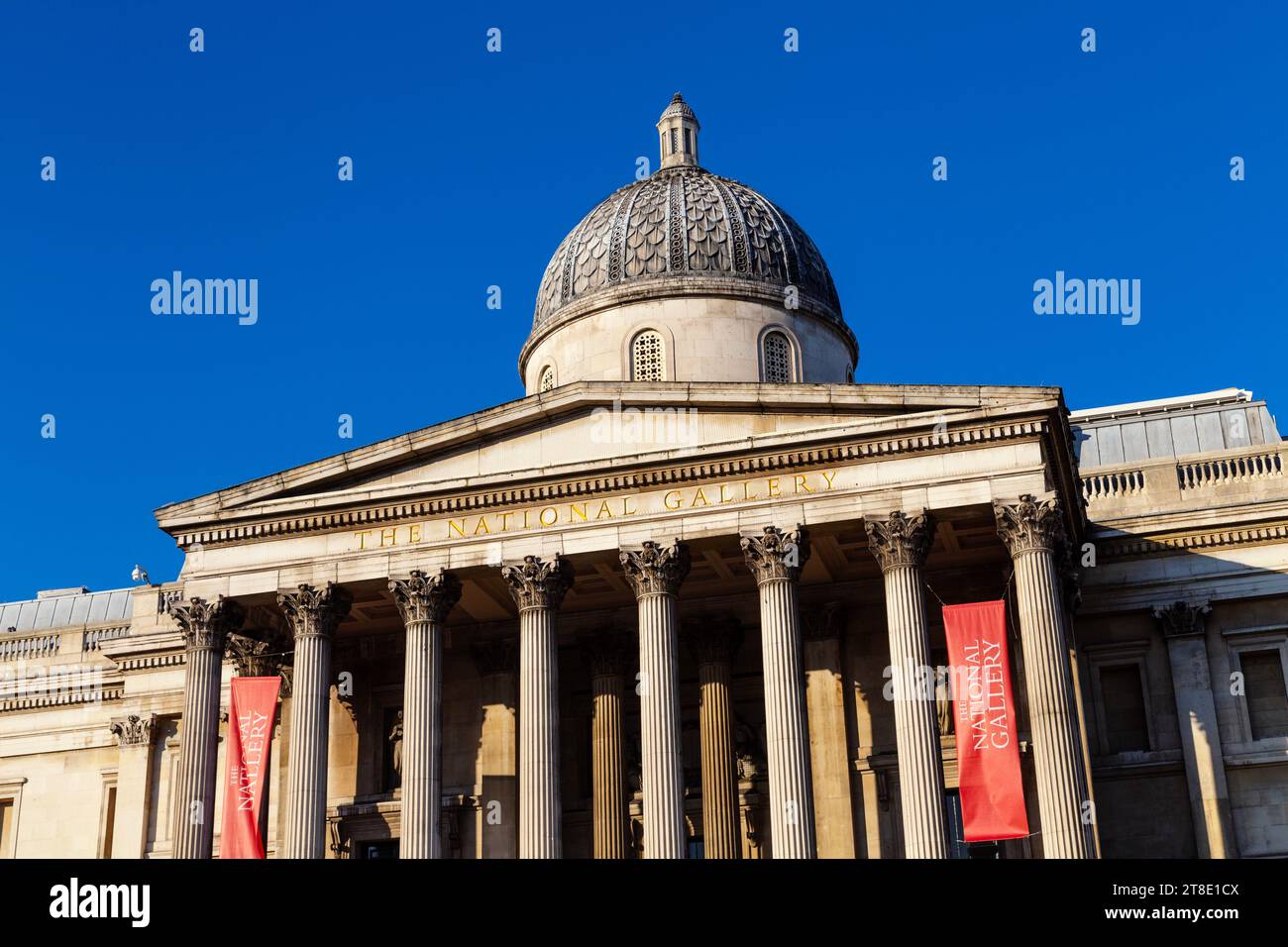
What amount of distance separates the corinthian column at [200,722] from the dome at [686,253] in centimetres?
1313

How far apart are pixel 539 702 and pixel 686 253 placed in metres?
14.7

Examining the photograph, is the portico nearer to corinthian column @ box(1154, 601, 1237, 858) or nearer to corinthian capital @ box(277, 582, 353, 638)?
corinthian capital @ box(277, 582, 353, 638)

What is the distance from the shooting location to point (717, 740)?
116ft

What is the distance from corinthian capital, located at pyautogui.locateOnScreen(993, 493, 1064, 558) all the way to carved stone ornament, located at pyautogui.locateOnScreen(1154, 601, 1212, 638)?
846 cm

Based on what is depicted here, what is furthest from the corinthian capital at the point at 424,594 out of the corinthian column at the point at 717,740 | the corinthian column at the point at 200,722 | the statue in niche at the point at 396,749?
the corinthian column at the point at 717,740

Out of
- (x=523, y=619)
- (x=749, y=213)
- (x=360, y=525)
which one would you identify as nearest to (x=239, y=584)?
(x=360, y=525)

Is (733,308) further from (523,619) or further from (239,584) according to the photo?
(239,584)

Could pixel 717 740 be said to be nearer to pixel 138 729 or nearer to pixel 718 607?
pixel 718 607

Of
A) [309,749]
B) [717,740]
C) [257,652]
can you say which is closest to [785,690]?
[717,740]

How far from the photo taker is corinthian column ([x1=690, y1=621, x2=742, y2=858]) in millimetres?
34281

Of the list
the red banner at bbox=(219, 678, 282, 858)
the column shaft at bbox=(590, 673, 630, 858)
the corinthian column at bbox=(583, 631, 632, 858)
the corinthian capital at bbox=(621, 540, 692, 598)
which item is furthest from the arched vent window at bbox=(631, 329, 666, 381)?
the red banner at bbox=(219, 678, 282, 858)

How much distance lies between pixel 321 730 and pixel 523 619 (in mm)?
5140

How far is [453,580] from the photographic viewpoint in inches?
1366

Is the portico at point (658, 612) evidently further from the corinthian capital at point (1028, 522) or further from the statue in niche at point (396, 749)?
the statue in niche at point (396, 749)
